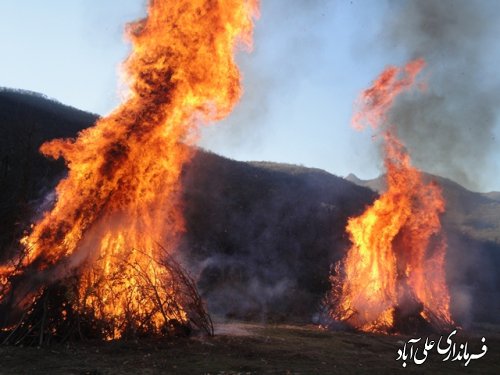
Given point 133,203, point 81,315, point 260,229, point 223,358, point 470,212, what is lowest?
point 223,358

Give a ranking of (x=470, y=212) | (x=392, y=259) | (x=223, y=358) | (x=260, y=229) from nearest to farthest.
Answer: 1. (x=223, y=358)
2. (x=392, y=259)
3. (x=260, y=229)
4. (x=470, y=212)

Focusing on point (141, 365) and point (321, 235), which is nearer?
point (141, 365)

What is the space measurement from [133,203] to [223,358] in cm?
480

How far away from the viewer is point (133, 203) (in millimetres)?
11195

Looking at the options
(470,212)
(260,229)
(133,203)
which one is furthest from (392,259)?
(470,212)

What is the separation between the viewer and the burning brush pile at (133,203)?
9.52m

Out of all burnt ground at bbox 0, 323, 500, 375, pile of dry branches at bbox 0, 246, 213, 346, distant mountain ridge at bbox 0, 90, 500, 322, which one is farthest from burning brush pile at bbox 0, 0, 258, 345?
distant mountain ridge at bbox 0, 90, 500, 322

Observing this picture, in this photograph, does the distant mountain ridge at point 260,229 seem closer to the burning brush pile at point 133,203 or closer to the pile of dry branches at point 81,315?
the burning brush pile at point 133,203

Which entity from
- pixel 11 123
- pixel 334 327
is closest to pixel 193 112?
pixel 334 327

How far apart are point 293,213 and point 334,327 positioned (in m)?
24.9

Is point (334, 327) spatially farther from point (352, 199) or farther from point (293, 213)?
point (352, 199)

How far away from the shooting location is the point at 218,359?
813 cm

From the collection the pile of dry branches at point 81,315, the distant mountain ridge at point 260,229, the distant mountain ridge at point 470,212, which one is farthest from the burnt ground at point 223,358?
the distant mountain ridge at point 470,212

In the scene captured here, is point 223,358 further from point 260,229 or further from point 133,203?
point 260,229
